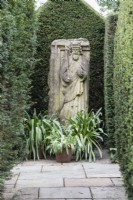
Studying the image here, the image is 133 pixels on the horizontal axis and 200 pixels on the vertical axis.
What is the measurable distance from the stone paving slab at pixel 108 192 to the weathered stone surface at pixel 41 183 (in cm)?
59

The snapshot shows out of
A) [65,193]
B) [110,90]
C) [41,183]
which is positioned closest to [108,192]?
[65,193]

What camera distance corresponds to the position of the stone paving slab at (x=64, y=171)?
5.81m

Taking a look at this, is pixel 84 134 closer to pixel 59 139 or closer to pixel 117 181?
pixel 59 139

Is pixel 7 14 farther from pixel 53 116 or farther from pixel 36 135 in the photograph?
pixel 53 116

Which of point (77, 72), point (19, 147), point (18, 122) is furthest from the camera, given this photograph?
point (77, 72)

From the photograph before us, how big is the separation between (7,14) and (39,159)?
4.50 metres

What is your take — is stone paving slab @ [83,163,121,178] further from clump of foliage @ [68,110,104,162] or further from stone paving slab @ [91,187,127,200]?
stone paving slab @ [91,187,127,200]

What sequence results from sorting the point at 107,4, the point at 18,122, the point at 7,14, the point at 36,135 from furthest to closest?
the point at 107,4
the point at 36,135
the point at 18,122
the point at 7,14

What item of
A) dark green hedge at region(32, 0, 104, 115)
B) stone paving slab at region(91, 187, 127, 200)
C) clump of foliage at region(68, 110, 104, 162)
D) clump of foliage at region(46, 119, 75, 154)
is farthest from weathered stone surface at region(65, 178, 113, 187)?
dark green hedge at region(32, 0, 104, 115)

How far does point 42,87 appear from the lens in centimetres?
901

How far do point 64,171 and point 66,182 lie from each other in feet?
2.87

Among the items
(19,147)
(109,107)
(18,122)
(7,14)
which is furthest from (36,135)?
(7,14)

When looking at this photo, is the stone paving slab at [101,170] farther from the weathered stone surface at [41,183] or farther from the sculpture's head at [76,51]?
the sculpture's head at [76,51]

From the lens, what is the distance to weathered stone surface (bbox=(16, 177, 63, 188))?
5137mm
